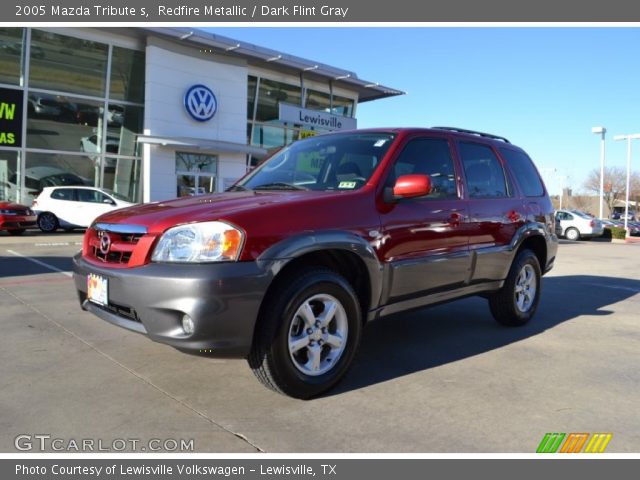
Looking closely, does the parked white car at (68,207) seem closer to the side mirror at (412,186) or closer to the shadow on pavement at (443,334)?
the shadow on pavement at (443,334)

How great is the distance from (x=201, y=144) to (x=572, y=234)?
17.6m

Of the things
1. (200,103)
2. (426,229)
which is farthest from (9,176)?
(426,229)

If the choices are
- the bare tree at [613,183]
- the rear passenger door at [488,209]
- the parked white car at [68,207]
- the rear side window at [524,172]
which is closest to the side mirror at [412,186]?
the rear passenger door at [488,209]

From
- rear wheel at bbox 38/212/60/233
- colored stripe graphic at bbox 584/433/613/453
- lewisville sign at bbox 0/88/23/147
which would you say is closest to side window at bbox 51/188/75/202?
rear wheel at bbox 38/212/60/233

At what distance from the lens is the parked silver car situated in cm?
2444

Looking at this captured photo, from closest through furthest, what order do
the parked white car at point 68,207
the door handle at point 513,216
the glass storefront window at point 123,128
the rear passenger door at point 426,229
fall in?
the rear passenger door at point 426,229
the door handle at point 513,216
the parked white car at point 68,207
the glass storefront window at point 123,128

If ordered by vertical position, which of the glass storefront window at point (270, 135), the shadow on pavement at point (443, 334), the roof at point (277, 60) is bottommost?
the shadow on pavement at point (443, 334)

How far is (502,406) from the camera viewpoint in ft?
10.6

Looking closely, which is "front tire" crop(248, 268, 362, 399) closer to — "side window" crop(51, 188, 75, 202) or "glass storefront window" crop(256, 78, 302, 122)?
"side window" crop(51, 188, 75, 202)

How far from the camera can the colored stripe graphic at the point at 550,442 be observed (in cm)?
273

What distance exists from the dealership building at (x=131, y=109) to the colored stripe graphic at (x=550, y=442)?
717 inches

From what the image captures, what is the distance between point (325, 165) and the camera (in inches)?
162

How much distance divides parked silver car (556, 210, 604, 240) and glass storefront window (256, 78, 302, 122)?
1409 centimetres
